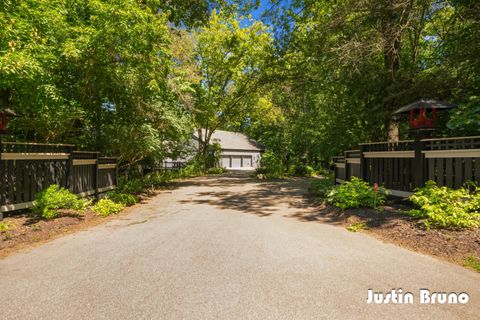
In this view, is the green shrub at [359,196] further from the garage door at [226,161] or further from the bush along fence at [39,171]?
the garage door at [226,161]

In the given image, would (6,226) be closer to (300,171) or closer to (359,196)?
(359,196)

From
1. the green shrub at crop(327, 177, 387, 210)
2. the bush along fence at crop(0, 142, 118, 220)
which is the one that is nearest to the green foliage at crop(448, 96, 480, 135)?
the green shrub at crop(327, 177, 387, 210)

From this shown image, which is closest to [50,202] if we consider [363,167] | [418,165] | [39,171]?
[39,171]

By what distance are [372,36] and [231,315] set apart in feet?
33.7

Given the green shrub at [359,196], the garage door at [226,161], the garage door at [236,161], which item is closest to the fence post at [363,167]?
the green shrub at [359,196]

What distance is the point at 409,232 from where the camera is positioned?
5.30 metres

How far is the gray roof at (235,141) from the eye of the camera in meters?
38.0

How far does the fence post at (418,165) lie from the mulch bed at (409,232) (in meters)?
0.75

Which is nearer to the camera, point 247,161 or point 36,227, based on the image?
point 36,227

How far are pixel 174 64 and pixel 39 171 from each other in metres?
7.18

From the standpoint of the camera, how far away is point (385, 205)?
756cm

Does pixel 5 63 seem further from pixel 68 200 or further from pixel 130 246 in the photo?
pixel 130 246

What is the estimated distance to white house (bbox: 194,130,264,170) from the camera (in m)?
38.3

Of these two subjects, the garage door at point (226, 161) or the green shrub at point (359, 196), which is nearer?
the green shrub at point (359, 196)
